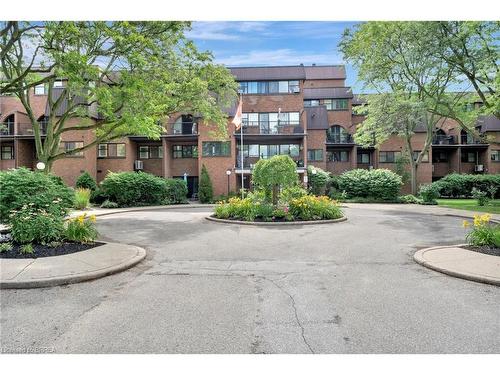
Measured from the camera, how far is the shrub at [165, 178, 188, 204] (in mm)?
26969

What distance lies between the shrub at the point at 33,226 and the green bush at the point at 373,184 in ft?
80.5

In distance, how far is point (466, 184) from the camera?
103 ft

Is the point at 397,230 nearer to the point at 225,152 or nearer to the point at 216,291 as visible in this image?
the point at 216,291

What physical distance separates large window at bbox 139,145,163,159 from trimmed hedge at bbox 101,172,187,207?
7.07m

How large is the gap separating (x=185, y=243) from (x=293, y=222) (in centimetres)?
531

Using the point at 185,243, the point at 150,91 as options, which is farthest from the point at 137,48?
the point at 185,243

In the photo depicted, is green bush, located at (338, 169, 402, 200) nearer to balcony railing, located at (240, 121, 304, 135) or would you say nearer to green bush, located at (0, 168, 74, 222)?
balcony railing, located at (240, 121, 304, 135)

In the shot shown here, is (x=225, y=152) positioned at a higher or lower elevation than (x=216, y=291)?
higher

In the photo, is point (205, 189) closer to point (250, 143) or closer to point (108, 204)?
point (250, 143)

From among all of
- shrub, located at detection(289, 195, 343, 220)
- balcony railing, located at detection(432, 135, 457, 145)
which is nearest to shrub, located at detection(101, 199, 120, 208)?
shrub, located at detection(289, 195, 343, 220)

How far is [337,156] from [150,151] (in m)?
18.2

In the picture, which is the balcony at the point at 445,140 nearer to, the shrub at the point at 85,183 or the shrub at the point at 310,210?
the shrub at the point at 310,210

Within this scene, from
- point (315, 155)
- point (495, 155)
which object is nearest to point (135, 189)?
point (315, 155)

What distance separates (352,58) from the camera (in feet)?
74.9
